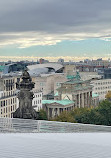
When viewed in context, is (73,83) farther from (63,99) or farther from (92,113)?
(92,113)

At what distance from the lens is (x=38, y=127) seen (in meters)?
25.5

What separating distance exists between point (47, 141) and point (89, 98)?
3412 inches

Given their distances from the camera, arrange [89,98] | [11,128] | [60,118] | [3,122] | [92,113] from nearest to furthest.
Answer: [11,128], [3,122], [92,113], [60,118], [89,98]

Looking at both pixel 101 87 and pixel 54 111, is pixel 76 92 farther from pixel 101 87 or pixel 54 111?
pixel 101 87

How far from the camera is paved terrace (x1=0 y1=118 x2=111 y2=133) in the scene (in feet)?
79.8

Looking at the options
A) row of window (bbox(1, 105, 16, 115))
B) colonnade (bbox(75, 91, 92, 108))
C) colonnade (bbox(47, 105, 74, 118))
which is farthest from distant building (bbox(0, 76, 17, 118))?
colonnade (bbox(75, 91, 92, 108))

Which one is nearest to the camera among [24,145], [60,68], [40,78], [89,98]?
[24,145]

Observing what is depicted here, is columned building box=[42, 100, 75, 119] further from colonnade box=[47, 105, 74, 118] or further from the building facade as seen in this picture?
the building facade

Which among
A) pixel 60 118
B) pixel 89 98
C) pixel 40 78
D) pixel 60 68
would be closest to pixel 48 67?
pixel 60 68

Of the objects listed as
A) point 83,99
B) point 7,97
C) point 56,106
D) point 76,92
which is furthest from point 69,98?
point 7,97

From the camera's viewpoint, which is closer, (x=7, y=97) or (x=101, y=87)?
(x=7, y=97)

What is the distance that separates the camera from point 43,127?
86.1ft

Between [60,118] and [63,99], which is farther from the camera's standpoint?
[63,99]

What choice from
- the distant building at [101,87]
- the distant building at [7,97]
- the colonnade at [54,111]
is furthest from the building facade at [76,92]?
the distant building at [101,87]
